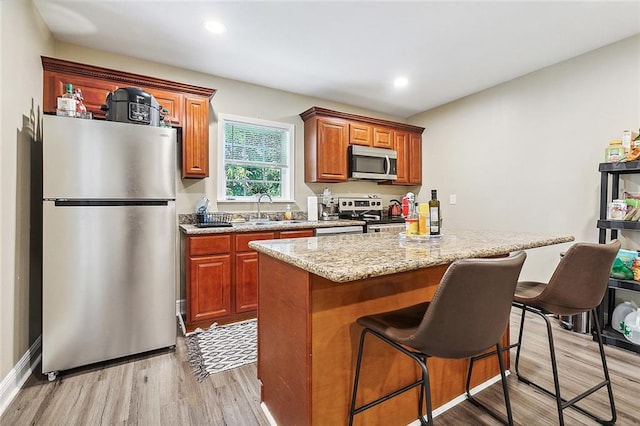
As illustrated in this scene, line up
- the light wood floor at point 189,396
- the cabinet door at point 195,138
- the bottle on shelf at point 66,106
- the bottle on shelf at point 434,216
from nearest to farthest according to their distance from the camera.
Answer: the light wood floor at point 189,396 < the bottle on shelf at point 434,216 < the bottle on shelf at point 66,106 < the cabinet door at point 195,138

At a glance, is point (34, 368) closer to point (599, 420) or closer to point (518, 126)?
point (599, 420)

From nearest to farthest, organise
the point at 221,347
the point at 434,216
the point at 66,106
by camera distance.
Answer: the point at 434,216
the point at 66,106
the point at 221,347

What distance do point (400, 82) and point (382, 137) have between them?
897 millimetres

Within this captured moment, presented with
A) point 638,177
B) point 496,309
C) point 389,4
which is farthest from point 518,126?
point 496,309

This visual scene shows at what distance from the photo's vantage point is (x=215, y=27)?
2494 millimetres

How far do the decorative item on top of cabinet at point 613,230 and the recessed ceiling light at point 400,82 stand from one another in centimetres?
205

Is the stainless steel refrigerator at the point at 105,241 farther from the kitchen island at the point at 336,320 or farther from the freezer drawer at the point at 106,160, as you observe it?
the kitchen island at the point at 336,320

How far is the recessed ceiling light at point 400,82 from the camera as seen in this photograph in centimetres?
352

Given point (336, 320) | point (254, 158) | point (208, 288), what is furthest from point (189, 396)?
point (254, 158)

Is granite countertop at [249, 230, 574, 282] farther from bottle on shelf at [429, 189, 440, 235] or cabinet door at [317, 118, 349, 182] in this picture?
cabinet door at [317, 118, 349, 182]

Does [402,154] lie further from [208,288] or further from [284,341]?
[284,341]

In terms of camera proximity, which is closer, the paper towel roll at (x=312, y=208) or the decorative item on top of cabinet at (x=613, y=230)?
the decorative item on top of cabinet at (x=613, y=230)

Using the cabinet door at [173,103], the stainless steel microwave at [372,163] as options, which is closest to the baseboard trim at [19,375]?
the cabinet door at [173,103]

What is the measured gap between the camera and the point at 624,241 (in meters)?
2.70
